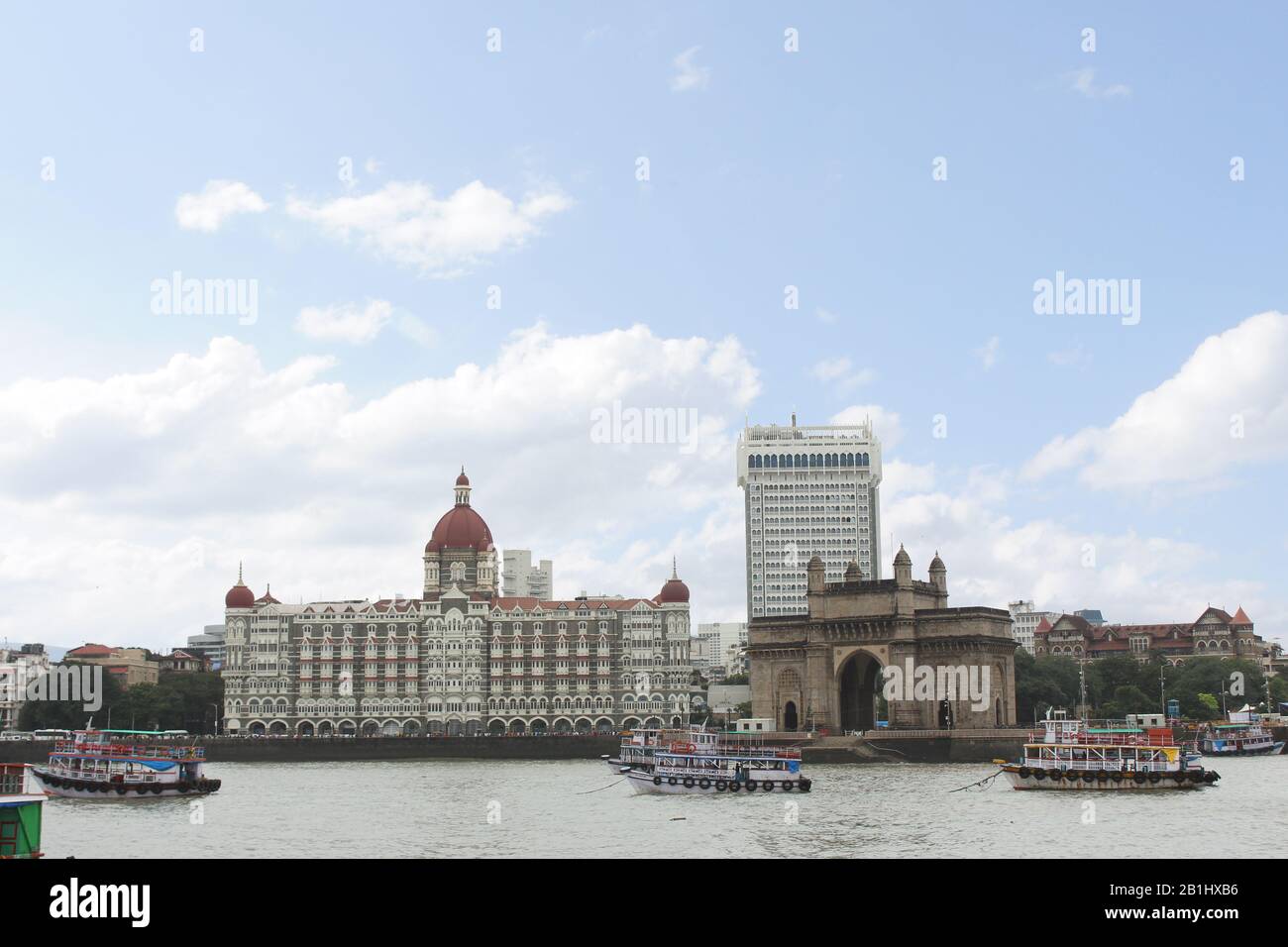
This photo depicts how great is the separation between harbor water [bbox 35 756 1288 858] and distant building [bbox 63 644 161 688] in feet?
338

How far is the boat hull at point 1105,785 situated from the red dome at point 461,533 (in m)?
91.3

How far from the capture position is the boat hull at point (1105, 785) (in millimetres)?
76938

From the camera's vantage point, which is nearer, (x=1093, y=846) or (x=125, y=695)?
(x=1093, y=846)

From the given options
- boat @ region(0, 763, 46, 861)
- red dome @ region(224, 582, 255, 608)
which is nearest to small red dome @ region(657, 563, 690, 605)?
red dome @ region(224, 582, 255, 608)

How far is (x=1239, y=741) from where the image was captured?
127 metres

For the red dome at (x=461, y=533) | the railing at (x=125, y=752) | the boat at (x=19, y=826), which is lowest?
the railing at (x=125, y=752)

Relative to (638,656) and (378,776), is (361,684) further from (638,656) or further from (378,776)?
(378,776)

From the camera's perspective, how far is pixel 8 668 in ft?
579

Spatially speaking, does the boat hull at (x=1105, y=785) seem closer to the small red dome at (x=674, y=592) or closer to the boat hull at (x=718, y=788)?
the boat hull at (x=718, y=788)

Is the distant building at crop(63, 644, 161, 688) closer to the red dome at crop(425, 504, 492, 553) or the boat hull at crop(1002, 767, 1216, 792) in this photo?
the red dome at crop(425, 504, 492, 553)

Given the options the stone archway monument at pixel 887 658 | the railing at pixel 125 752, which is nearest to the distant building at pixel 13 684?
the stone archway monument at pixel 887 658
